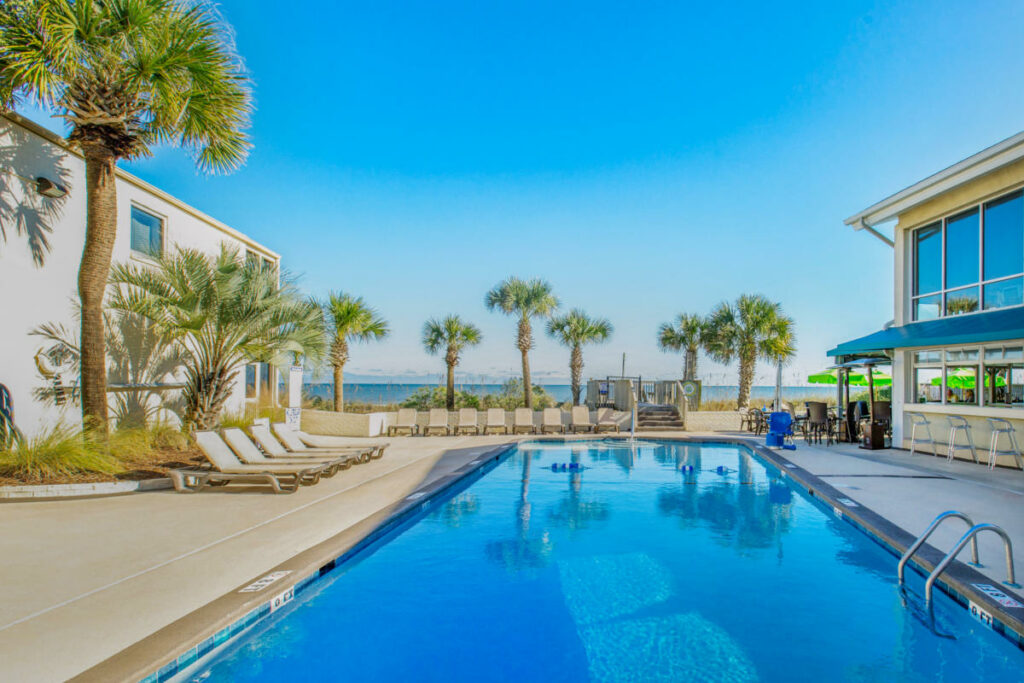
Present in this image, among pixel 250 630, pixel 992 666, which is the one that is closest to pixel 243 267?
pixel 250 630

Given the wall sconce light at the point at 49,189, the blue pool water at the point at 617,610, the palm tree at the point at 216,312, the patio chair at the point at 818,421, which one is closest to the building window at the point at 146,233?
the palm tree at the point at 216,312

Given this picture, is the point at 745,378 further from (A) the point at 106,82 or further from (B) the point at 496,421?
(A) the point at 106,82

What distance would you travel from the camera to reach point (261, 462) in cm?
877

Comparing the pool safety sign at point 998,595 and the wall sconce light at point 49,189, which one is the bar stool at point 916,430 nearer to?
the pool safety sign at point 998,595

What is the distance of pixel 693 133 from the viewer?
17703 millimetres

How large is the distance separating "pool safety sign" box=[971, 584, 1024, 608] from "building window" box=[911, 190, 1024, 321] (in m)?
8.18

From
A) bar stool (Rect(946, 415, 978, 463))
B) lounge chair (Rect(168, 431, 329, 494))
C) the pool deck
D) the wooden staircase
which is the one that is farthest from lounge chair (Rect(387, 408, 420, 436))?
bar stool (Rect(946, 415, 978, 463))

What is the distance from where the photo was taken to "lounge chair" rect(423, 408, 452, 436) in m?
17.1

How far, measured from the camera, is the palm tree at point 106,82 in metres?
7.48

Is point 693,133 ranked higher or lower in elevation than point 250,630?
higher

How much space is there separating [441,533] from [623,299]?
66.8ft

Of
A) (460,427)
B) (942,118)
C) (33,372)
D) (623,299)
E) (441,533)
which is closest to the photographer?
(441,533)

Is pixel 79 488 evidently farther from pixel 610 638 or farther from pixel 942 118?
pixel 942 118

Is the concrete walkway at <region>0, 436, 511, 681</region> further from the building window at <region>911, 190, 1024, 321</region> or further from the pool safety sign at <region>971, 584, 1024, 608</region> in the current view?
the building window at <region>911, 190, 1024, 321</region>
